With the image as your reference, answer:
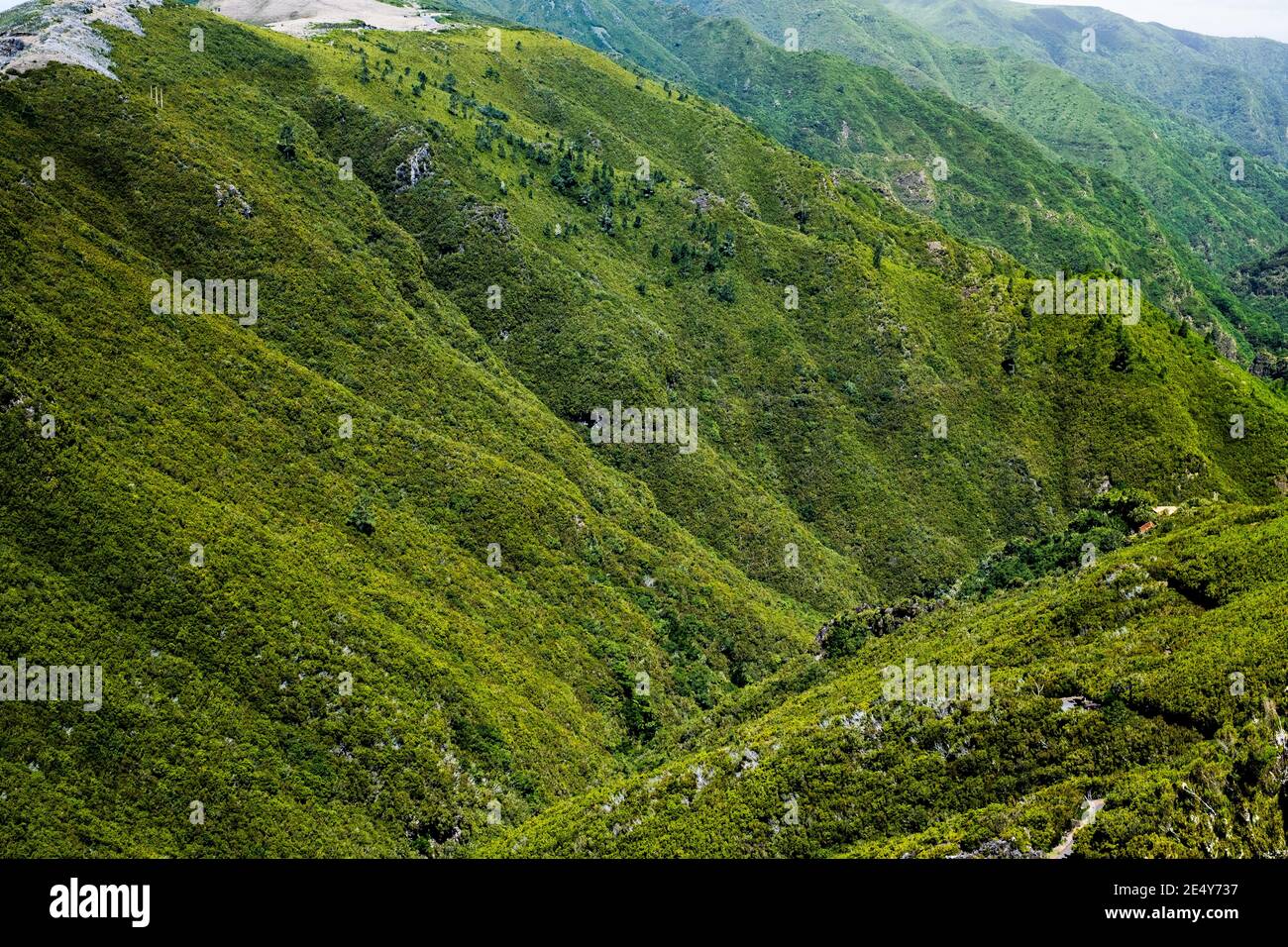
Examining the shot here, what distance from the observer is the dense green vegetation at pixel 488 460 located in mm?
43250

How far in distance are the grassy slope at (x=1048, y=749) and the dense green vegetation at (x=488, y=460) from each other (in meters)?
0.39

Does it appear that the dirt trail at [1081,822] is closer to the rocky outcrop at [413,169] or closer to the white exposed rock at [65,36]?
the rocky outcrop at [413,169]

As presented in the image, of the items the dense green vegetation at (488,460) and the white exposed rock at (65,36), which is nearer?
the dense green vegetation at (488,460)

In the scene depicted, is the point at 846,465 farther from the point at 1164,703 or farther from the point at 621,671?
the point at 1164,703

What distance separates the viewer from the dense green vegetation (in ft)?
142

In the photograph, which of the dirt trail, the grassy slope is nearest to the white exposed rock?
the grassy slope

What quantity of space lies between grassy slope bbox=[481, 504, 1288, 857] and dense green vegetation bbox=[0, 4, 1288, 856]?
0.39 meters

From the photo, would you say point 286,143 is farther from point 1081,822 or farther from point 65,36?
point 1081,822

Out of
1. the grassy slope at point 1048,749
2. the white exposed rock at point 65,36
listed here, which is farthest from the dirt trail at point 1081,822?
the white exposed rock at point 65,36

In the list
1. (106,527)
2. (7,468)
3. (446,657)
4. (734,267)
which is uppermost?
(734,267)

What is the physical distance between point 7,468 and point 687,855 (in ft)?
148
